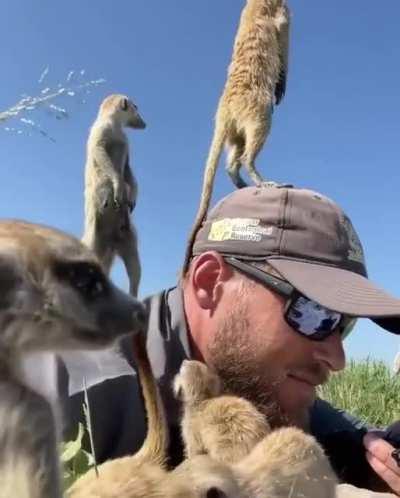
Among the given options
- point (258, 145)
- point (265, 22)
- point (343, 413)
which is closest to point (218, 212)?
point (343, 413)

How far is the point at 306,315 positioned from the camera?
2.84 m

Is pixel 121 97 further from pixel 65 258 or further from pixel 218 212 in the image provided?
pixel 65 258

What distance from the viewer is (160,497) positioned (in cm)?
159

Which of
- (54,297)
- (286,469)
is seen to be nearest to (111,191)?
(286,469)

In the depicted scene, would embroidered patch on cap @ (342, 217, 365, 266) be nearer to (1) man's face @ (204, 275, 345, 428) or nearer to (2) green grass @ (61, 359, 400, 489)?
(1) man's face @ (204, 275, 345, 428)

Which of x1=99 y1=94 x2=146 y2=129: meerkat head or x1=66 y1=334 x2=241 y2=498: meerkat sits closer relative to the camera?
x1=66 y1=334 x2=241 y2=498: meerkat

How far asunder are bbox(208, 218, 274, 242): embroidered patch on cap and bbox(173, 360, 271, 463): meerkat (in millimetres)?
705

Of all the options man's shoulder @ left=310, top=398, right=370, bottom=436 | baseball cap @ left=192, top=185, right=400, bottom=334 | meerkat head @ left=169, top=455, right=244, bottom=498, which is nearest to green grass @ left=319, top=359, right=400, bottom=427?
man's shoulder @ left=310, top=398, right=370, bottom=436

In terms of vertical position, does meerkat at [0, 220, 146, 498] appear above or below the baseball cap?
below

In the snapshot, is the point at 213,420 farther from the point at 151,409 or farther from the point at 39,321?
the point at 39,321

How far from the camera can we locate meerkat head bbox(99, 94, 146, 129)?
14078 mm

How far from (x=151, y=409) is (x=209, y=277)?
1.55 metres

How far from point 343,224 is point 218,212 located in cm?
48

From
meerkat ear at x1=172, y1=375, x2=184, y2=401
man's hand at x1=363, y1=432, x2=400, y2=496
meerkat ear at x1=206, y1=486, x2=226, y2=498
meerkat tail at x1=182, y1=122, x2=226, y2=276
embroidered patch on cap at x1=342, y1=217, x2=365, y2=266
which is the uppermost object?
meerkat tail at x1=182, y1=122, x2=226, y2=276
